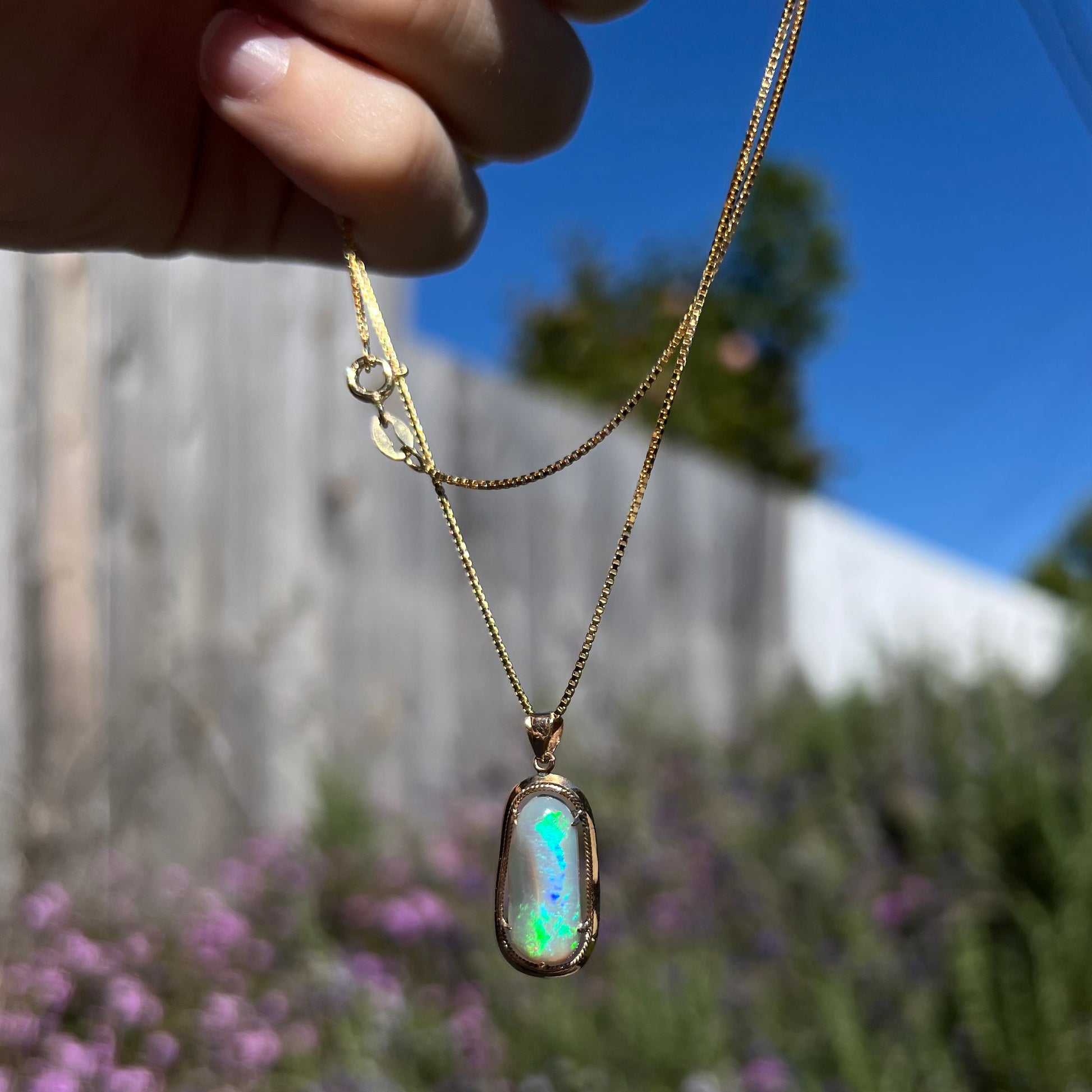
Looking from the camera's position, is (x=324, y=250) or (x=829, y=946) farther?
(x=829, y=946)

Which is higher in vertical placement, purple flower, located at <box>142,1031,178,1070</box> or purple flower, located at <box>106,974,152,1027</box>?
purple flower, located at <box>106,974,152,1027</box>

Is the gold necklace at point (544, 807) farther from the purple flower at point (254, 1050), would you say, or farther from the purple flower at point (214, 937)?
the purple flower at point (214, 937)

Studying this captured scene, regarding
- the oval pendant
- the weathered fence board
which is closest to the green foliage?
the weathered fence board

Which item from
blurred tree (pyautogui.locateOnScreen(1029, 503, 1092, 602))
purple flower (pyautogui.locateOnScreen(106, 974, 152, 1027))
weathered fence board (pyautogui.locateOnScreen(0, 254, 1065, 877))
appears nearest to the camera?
purple flower (pyautogui.locateOnScreen(106, 974, 152, 1027))

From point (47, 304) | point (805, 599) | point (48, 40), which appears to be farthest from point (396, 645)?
point (805, 599)

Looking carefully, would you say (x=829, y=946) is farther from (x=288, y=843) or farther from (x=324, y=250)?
(x=324, y=250)

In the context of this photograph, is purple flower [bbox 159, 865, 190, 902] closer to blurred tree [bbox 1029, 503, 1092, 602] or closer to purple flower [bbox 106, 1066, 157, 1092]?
purple flower [bbox 106, 1066, 157, 1092]
